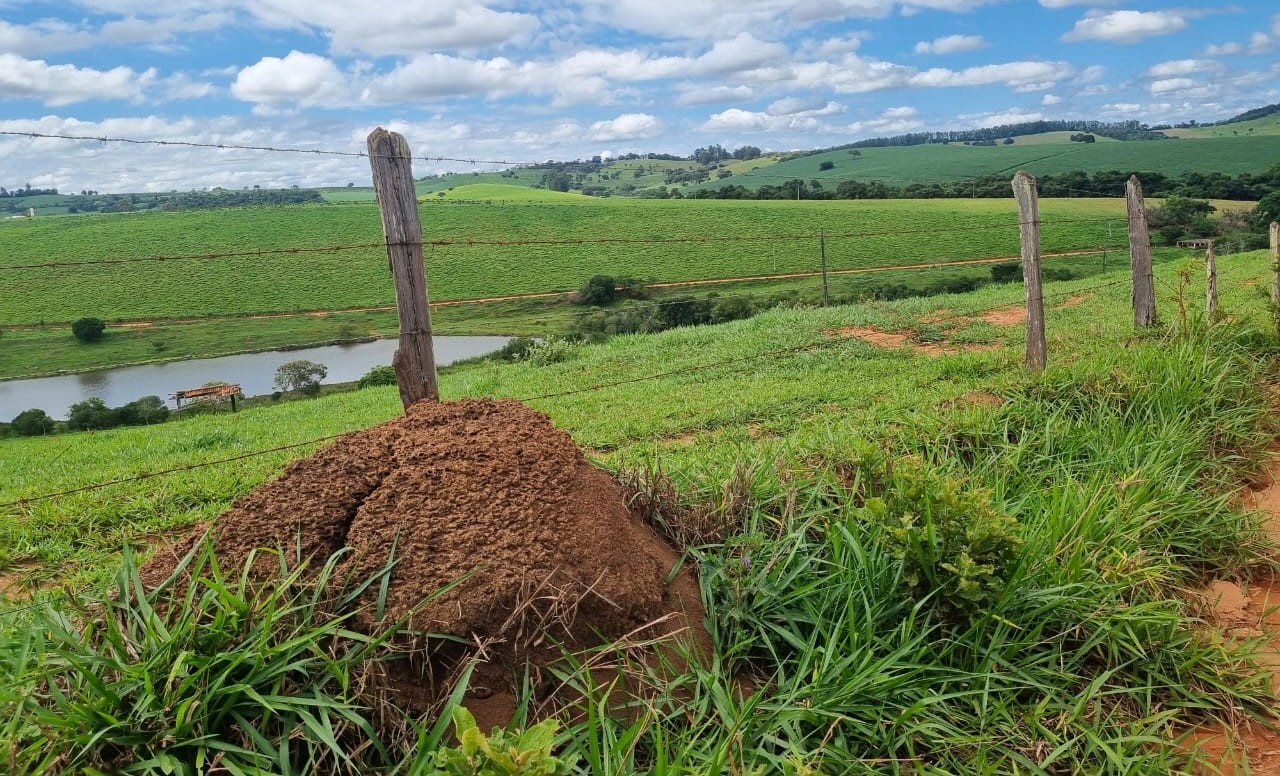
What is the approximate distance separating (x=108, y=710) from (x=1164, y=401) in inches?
259

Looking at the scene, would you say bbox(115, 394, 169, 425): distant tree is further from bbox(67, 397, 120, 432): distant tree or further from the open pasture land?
the open pasture land

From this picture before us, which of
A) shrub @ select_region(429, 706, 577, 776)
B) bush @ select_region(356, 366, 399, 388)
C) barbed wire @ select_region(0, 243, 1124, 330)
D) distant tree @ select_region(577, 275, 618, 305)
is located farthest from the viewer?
distant tree @ select_region(577, 275, 618, 305)

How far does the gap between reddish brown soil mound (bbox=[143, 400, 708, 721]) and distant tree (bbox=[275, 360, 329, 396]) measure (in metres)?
16.3

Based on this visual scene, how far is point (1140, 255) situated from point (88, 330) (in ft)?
78.1

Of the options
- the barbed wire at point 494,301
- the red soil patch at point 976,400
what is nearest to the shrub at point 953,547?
the red soil patch at point 976,400

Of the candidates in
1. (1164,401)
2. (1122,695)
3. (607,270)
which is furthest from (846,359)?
(607,270)

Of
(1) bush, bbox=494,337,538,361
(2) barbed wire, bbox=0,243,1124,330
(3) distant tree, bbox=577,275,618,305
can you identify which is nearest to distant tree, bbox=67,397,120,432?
(2) barbed wire, bbox=0,243,1124,330

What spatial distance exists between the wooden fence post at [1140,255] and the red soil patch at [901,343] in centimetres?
198

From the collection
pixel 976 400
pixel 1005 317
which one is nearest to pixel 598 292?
pixel 1005 317

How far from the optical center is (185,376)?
2516 cm

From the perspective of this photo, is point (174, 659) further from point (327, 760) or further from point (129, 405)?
point (129, 405)

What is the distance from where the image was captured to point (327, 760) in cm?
244

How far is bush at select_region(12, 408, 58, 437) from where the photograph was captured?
1514 centimetres

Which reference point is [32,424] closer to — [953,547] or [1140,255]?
[953,547]
